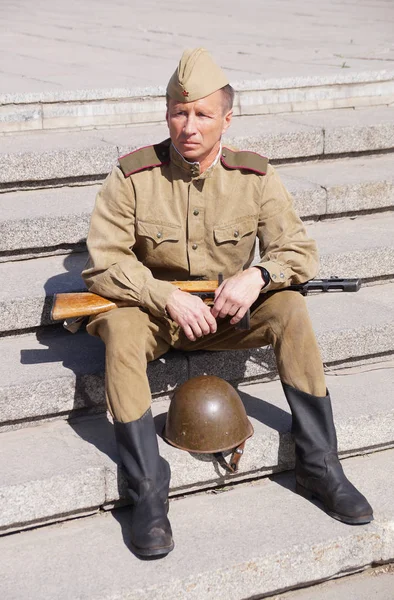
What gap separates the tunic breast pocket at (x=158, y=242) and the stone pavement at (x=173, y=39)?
93.1 inches

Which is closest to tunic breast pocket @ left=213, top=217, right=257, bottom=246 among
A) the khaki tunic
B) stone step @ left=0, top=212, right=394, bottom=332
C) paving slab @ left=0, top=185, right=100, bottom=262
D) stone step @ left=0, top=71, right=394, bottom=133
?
the khaki tunic

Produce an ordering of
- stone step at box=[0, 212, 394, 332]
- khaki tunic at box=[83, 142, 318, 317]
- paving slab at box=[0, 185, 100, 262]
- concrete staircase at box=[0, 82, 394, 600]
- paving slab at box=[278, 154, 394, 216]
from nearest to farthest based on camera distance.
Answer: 1. concrete staircase at box=[0, 82, 394, 600]
2. khaki tunic at box=[83, 142, 318, 317]
3. stone step at box=[0, 212, 394, 332]
4. paving slab at box=[0, 185, 100, 262]
5. paving slab at box=[278, 154, 394, 216]

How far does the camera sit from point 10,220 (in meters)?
4.60

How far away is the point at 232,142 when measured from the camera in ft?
18.0

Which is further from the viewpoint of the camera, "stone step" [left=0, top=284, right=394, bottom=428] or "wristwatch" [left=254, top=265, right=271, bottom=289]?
"stone step" [left=0, top=284, right=394, bottom=428]

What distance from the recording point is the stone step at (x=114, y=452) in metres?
3.53

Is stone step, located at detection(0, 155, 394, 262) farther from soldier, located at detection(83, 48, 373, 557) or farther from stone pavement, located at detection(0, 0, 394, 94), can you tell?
stone pavement, located at detection(0, 0, 394, 94)

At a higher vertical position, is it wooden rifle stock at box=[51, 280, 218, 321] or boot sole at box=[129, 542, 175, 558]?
wooden rifle stock at box=[51, 280, 218, 321]

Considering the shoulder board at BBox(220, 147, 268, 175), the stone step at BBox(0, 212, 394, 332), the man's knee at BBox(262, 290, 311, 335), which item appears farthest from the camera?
the stone step at BBox(0, 212, 394, 332)

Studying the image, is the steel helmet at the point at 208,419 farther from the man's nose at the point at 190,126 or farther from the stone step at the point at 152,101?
the stone step at the point at 152,101

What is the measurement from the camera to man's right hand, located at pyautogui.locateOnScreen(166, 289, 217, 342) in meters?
3.59

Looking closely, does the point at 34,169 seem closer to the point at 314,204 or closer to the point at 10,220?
the point at 10,220

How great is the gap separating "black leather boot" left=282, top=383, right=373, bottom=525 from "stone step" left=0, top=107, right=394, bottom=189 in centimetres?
212

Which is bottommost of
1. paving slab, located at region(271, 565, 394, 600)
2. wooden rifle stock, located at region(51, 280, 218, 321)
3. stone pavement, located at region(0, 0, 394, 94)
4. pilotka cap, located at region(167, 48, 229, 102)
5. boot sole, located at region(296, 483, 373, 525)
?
paving slab, located at region(271, 565, 394, 600)
